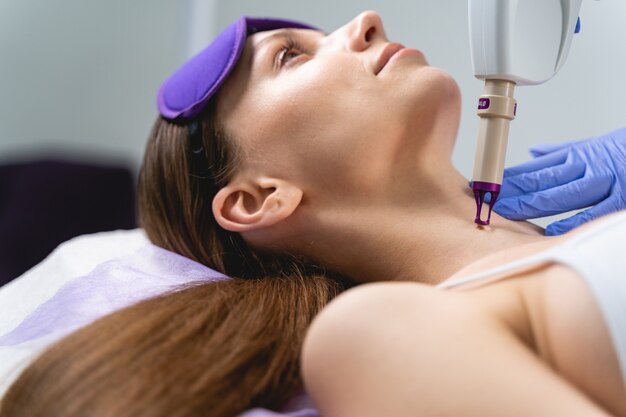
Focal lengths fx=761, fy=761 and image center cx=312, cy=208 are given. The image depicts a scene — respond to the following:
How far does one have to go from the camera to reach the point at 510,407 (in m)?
0.75

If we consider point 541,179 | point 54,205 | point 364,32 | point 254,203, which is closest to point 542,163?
point 541,179

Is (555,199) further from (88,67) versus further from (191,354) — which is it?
(88,67)

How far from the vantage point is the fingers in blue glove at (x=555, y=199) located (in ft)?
4.36

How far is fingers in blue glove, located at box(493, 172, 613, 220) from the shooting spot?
133 centimetres

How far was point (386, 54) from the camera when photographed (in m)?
1.26

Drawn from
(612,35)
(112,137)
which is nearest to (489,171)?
(612,35)

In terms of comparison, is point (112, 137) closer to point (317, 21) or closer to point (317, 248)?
point (317, 21)

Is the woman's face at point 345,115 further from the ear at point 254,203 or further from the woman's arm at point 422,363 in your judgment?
the woman's arm at point 422,363

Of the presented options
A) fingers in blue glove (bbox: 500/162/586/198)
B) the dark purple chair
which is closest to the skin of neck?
fingers in blue glove (bbox: 500/162/586/198)

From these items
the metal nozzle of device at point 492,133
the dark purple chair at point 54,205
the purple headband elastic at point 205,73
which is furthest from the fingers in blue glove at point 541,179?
the dark purple chair at point 54,205

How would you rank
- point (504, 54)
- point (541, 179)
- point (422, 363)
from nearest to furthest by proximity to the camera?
point (422, 363) → point (504, 54) → point (541, 179)

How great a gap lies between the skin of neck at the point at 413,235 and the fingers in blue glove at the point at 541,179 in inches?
4.3

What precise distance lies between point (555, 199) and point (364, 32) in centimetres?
44

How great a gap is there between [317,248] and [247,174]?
172 millimetres
